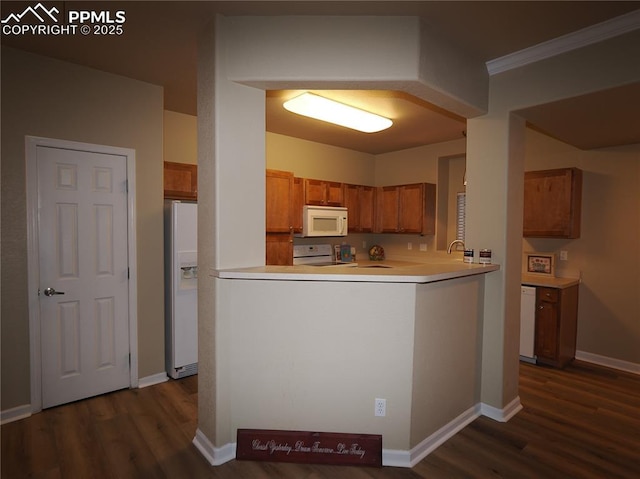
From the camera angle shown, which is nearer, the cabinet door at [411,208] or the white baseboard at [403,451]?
the white baseboard at [403,451]

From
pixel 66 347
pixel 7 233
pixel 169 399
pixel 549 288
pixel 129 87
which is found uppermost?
pixel 129 87

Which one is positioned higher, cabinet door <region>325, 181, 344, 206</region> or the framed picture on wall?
cabinet door <region>325, 181, 344, 206</region>

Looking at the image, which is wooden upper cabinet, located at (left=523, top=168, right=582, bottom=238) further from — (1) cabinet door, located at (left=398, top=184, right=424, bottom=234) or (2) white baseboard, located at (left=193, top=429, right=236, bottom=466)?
(2) white baseboard, located at (left=193, top=429, right=236, bottom=466)

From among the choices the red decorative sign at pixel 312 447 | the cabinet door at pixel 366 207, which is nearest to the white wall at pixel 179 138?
the cabinet door at pixel 366 207

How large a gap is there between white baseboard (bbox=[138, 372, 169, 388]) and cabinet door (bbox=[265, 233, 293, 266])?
1.65m

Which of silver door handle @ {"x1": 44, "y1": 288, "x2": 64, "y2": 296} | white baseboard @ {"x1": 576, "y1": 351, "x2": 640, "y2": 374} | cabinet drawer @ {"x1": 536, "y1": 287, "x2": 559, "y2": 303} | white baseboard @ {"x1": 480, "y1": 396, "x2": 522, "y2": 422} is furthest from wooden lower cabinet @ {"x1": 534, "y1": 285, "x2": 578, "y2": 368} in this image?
silver door handle @ {"x1": 44, "y1": 288, "x2": 64, "y2": 296}

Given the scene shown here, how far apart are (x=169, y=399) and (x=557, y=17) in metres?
3.96

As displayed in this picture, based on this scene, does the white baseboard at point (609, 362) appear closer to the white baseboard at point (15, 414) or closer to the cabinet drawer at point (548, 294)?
the cabinet drawer at point (548, 294)

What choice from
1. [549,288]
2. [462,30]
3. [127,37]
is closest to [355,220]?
[549,288]

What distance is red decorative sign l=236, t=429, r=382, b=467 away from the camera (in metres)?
2.21

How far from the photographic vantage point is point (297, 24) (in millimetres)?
2203

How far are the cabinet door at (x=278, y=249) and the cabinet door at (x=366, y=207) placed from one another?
152 cm

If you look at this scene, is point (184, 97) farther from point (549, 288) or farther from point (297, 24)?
point (549, 288)

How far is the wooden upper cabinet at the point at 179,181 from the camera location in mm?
3777
